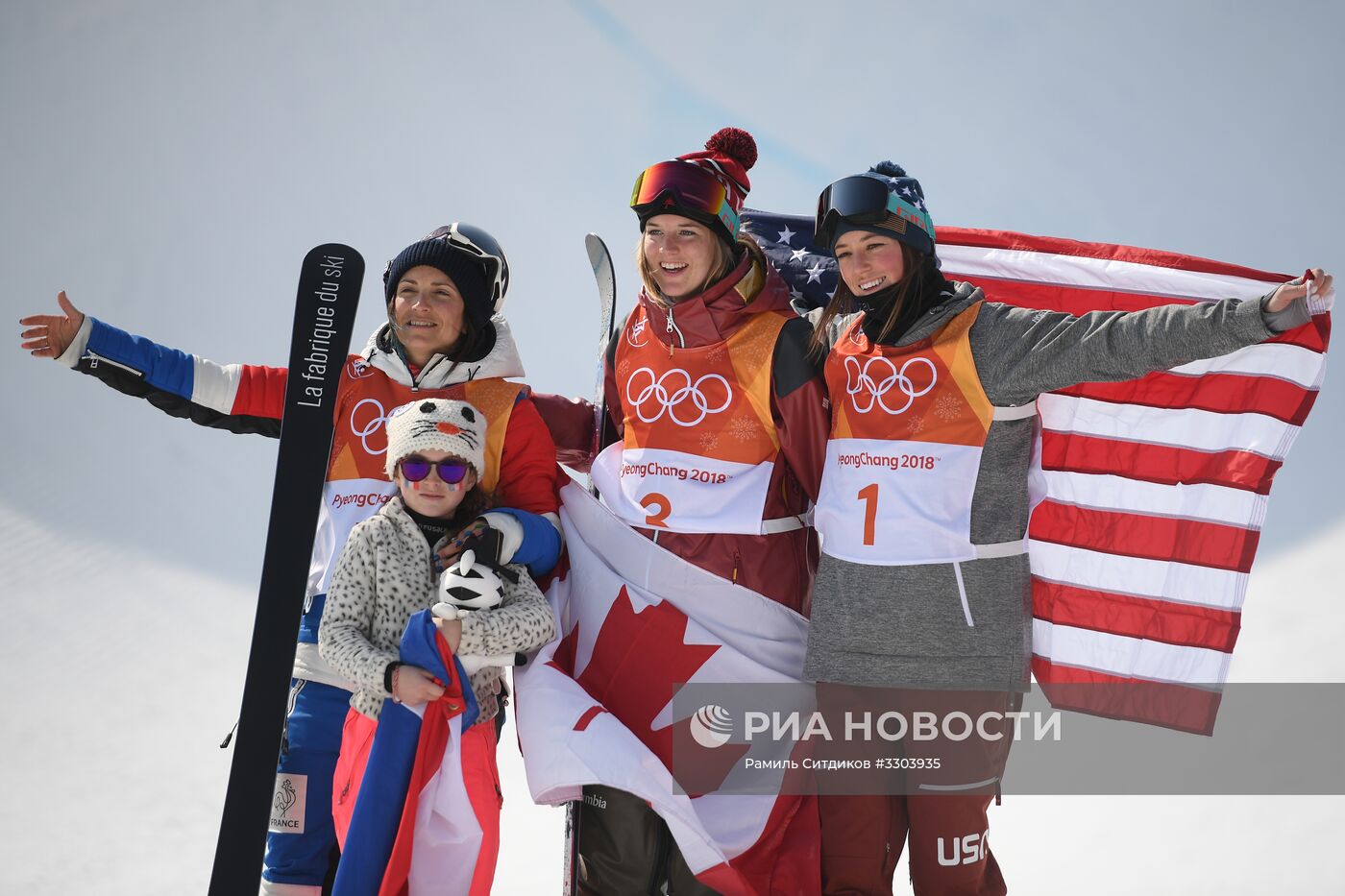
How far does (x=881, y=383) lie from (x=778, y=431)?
0.32 m

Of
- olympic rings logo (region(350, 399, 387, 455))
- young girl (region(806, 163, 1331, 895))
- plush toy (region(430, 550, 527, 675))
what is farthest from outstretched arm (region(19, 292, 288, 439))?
young girl (region(806, 163, 1331, 895))

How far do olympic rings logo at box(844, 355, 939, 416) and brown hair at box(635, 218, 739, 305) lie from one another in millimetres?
471

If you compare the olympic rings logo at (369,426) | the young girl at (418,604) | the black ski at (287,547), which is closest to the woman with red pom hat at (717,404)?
the young girl at (418,604)

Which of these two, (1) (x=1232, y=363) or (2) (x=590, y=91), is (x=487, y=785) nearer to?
(1) (x=1232, y=363)

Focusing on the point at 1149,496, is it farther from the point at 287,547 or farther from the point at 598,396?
the point at 287,547

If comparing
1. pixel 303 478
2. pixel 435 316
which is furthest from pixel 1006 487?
pixel 303 478

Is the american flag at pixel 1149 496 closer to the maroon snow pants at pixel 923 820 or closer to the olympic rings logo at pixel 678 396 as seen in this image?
the maroon snow pants at pixel 923 820

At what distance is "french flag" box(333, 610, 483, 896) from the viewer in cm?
239

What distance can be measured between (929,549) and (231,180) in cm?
855

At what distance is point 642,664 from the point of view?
2.86 m

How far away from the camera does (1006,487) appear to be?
8.89ft

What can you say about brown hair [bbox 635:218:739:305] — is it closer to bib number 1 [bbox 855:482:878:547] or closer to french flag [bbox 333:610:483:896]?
bib number 1 [bbox 855:482:878:547]

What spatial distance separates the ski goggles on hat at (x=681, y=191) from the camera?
292 cm

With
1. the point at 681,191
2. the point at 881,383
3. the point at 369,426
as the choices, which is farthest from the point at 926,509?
the point at 369,426
